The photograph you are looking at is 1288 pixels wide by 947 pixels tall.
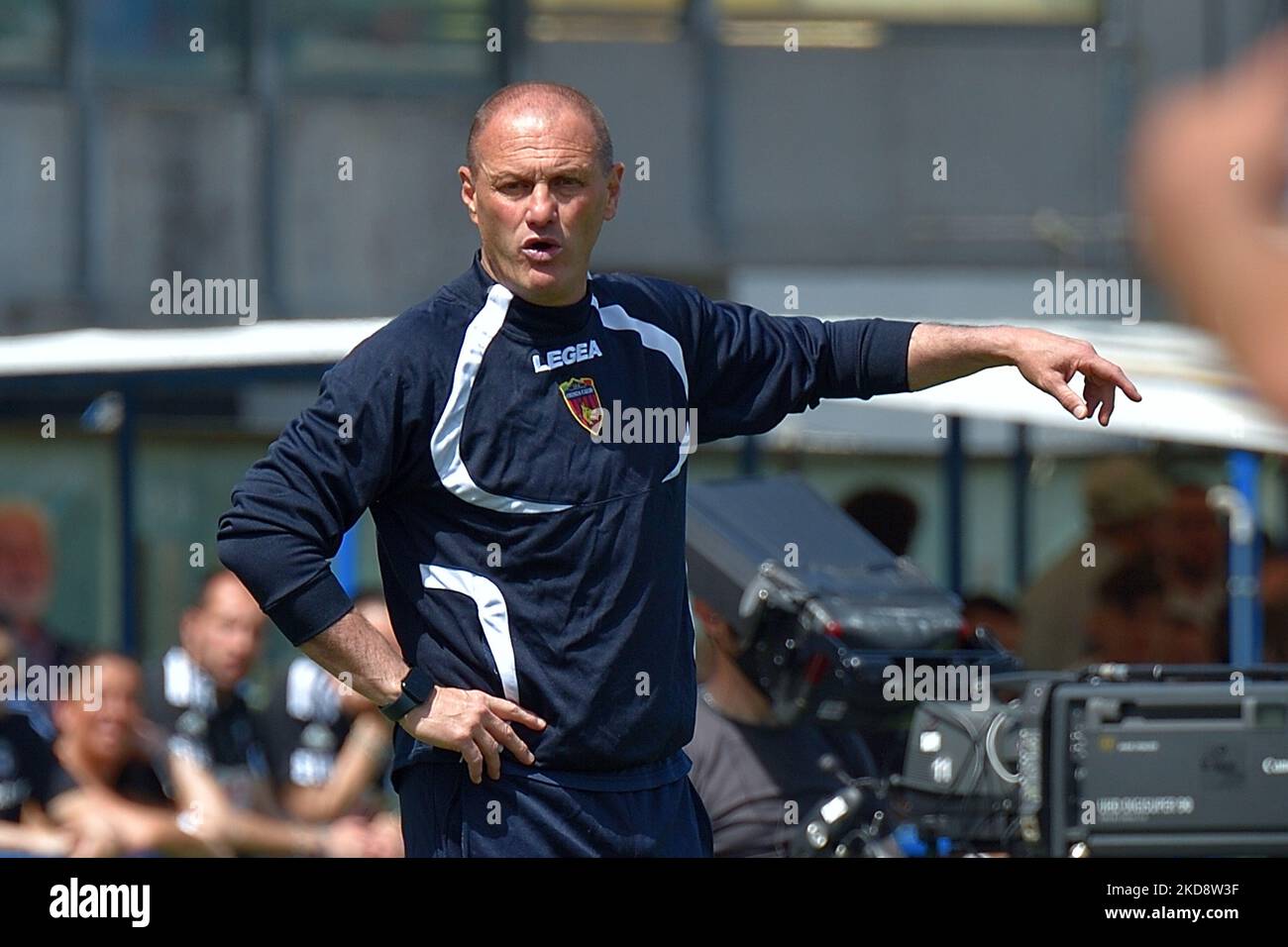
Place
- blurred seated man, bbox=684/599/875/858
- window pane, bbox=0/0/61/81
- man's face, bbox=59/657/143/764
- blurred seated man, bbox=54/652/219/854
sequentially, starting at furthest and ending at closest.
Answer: window pane, bbox=0/0/61/81, man's face, bbox=59/657/143/764, blurred seated man, bbox=54/652/219/854, blurred seated man, bbox=684/599/875/858

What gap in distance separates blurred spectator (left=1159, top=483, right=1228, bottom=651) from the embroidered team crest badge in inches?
161

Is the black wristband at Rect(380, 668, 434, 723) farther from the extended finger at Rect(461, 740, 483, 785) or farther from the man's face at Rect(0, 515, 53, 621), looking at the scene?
the man's face at Rect(0, 515, 53, 621)

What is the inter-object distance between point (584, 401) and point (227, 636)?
132 inches

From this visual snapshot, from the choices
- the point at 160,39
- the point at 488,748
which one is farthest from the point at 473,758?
the point at 160,39

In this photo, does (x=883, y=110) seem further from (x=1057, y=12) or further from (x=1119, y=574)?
(x=1119, y=574)

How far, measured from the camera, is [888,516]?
6.96m

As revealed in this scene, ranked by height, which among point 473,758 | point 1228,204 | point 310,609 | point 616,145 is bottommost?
point 473,758

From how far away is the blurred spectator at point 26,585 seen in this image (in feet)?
20.8

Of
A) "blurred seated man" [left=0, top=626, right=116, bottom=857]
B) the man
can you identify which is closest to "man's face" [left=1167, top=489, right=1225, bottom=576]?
"blurred seated man" [left=0, top=626, right=116, bottom=857]

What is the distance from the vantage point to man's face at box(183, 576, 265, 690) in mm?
6047

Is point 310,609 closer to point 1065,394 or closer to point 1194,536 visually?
point 1065,394
